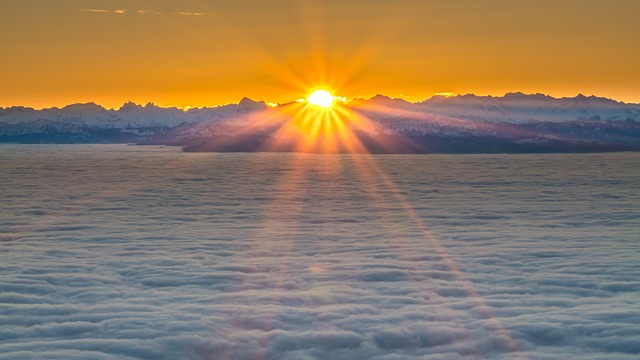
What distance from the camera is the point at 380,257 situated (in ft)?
68.0

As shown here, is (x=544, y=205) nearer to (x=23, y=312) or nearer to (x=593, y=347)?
(x=593, y=347)

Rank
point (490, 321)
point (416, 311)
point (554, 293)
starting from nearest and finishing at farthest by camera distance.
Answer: point (490, 321)
point (416, 311)
point (554, 293)

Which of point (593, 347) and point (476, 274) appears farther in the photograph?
point (476, 274)

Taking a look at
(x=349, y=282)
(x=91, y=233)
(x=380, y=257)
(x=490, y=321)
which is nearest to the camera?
(x=490, y=321)

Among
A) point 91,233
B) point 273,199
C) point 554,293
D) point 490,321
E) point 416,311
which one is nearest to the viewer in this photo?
point 490,321

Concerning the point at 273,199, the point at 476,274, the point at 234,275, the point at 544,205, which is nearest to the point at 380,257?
the point at 476,274

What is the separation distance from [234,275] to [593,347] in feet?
29.8

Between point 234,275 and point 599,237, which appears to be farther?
point 599,237

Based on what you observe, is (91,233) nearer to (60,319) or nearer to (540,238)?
(60,319)

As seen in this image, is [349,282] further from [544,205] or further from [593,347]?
[544,205]

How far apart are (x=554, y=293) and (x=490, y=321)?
318 centimetres

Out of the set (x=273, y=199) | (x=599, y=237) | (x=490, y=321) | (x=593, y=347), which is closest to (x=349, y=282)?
(x=490, y=321)

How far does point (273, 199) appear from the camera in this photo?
42281 mm

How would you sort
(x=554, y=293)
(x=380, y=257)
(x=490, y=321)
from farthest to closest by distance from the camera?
(x=380, y=257) → (x=554, y=293) → (x=490, y=321)
